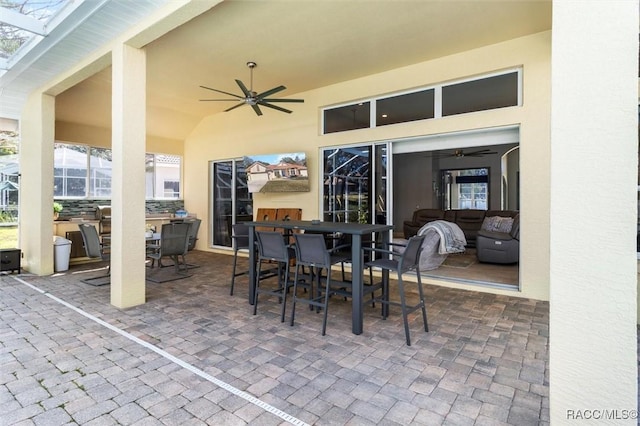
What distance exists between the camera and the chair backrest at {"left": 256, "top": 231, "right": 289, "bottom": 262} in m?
3.70

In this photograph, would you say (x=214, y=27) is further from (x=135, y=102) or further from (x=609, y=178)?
(x=609, y=178)

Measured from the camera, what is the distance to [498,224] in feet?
25.2

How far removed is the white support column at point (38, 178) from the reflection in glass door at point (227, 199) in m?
3.44

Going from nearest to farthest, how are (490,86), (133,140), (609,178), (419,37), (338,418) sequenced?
(609,178)
(338,418)
(133,140)
(419,37)
(490,86)

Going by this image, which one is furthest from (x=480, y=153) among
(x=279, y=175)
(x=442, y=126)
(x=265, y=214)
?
(x=265, y=214)

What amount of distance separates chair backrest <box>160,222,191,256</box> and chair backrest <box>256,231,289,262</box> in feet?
7.34

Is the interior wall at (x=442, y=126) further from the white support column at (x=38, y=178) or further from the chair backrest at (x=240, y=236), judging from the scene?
the white support column at (x=38, y=178)

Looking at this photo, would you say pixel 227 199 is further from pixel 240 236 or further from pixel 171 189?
pixel 240 236

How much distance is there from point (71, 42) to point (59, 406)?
4.16 m

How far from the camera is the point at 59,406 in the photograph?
206 centimetres

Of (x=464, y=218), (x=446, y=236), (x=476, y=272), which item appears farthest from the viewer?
(x=464, y=218)

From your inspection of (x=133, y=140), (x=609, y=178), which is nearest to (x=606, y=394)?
(x=609, y=178)

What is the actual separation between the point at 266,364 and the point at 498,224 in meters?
6.84

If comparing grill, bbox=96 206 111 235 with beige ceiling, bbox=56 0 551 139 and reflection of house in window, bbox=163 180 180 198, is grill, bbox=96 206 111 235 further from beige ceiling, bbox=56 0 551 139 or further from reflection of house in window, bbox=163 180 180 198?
beige ceiling, bbox=56 0 551 139
